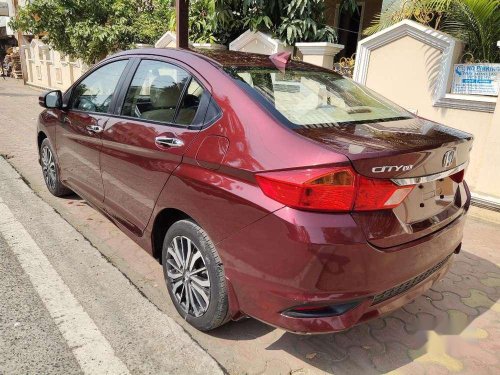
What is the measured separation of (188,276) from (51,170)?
295 cm

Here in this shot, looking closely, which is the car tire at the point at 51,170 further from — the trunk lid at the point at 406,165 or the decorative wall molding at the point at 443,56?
the decorative wall molding at the point at 443,56

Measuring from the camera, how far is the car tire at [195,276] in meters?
2.32

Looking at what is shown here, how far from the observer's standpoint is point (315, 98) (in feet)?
8.57

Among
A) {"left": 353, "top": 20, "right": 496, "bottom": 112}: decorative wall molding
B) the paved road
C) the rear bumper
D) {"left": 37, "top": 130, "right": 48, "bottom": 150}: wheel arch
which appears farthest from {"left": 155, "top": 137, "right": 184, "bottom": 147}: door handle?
{"left": 353, "top": 20, "right": 496, "bottom": 112}: decorative wall molding

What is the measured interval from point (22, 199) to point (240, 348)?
3.44m

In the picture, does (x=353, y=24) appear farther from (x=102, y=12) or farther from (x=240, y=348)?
(x=240, y=348)

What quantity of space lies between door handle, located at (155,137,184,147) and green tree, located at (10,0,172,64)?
9442mm

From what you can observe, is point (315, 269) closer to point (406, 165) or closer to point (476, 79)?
point (406, 165)

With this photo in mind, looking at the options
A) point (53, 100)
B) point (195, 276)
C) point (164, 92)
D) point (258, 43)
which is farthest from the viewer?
point (258, 43)

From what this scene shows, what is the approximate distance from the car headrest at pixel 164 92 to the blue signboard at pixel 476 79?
3.90 metres

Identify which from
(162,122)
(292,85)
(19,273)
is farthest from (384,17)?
(19,273)

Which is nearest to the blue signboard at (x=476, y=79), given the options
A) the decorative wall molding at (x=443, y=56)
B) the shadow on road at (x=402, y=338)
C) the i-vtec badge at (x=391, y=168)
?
the decorative wall molding at (x=443, y=56)

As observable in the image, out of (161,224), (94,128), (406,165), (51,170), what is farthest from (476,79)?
(51,170)

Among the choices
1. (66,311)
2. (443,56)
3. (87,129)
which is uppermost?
(443,56)
